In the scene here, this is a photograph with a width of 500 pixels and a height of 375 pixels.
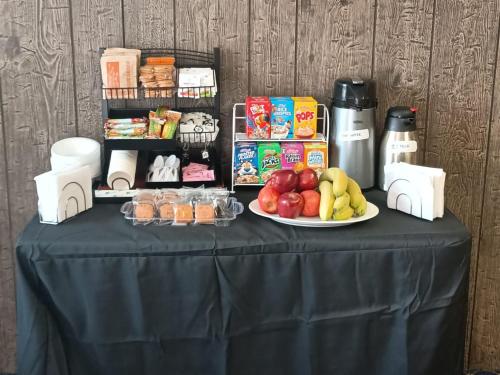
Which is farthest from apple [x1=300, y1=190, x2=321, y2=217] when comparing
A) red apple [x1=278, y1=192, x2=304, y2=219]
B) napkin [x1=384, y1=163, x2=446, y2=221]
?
napkin [x1=384, y1=163, x2=446, y2=221]

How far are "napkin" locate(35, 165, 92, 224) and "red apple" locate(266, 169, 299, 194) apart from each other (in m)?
0.57

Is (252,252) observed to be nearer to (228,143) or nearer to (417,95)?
(228,143)

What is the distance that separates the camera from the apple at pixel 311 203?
6.44ft

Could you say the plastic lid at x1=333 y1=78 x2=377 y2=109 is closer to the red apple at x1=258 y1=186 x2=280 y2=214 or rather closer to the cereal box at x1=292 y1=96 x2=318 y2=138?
the cereal box at x1=292 y1=96 x2=318 y2=138

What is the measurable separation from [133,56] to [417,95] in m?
0.98

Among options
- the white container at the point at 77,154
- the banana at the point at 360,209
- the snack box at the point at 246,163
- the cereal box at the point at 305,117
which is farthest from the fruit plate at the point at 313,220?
the white container at the point at 77,154

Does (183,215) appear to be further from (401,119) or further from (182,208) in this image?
(401,119)

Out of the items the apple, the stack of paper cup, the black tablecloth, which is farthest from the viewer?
the stack of paper cup

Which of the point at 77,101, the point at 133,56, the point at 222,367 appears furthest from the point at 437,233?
the point at 77,101

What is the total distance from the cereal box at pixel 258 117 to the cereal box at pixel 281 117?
0.7 inches

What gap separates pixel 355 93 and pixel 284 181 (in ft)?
1.39

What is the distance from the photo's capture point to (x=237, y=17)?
7.50ft

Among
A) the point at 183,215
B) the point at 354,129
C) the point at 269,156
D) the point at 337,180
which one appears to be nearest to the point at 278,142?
the point at 269,156

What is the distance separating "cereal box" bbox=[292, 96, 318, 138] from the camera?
2.24 metres
